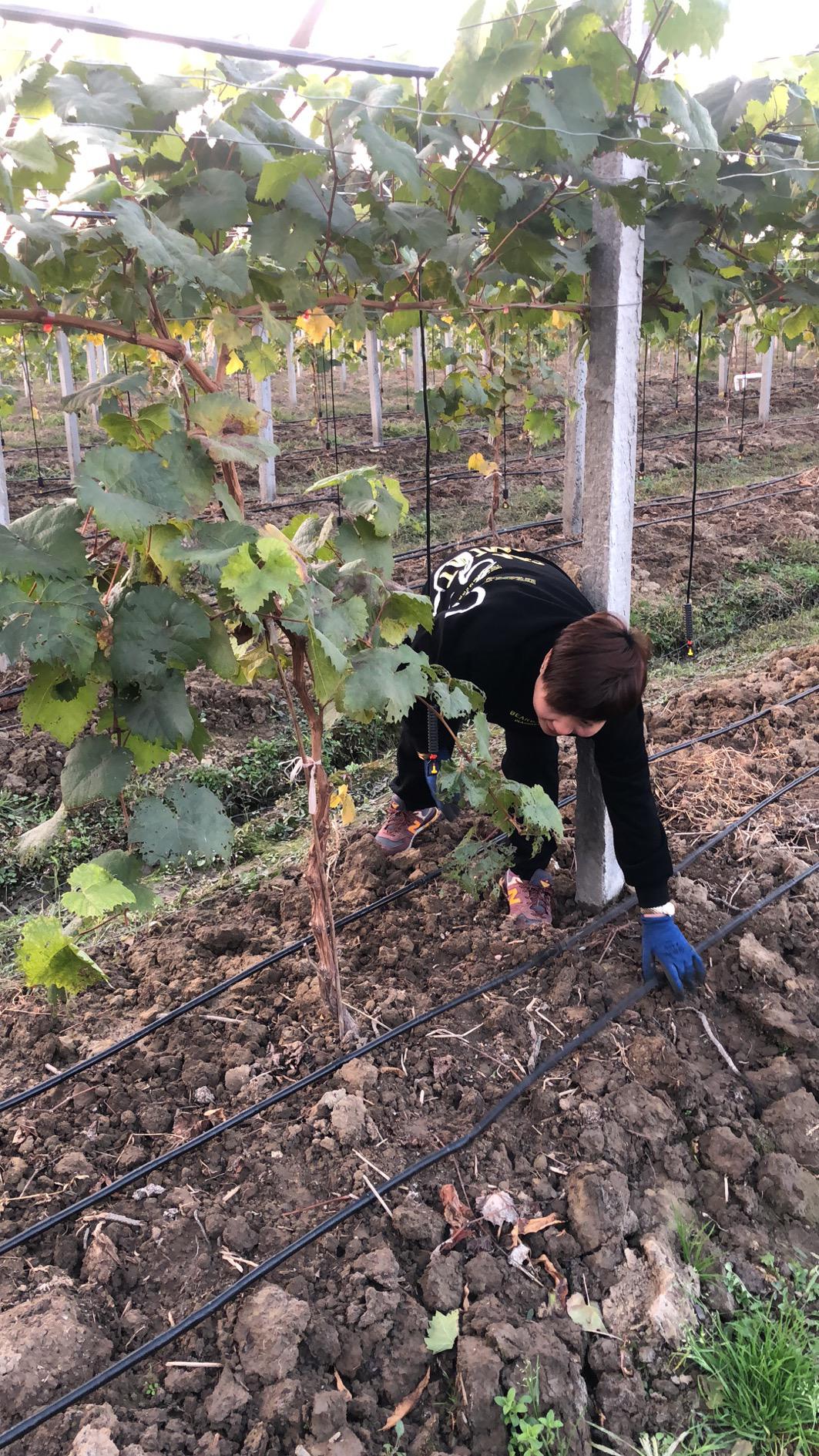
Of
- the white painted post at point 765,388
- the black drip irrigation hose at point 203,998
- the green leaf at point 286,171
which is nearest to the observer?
the green leaf at point 286,171

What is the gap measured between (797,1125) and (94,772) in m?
1.81

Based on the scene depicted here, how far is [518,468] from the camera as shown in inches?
464

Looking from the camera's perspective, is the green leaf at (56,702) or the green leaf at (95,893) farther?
the green leaf at (56,702)

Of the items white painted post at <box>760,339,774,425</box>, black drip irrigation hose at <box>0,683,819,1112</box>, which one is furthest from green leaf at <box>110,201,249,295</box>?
white painted post at <box>760,339,774,425</box>

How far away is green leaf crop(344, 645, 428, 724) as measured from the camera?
1.78 metres

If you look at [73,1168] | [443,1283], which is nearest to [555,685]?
[443,1283]

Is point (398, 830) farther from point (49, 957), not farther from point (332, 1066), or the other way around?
point (49, 957)

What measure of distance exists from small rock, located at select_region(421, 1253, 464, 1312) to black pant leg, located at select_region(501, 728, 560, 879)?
1.26m

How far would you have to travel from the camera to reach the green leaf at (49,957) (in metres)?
1.62

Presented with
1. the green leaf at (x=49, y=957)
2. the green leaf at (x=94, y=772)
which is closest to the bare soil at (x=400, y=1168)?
the green leaf at (x=49, y=957)

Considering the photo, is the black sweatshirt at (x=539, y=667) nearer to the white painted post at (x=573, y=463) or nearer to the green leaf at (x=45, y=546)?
the green leaf at (x=45, y=546)

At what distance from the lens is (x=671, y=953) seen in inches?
102

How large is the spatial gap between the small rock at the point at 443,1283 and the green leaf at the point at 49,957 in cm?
88

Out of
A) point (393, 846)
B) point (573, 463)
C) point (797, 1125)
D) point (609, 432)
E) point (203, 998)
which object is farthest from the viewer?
point (573, 463)
